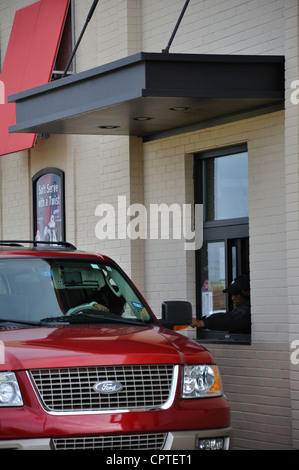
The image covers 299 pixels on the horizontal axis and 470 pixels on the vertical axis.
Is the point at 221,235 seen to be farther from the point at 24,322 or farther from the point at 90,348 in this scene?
the point at 90,348

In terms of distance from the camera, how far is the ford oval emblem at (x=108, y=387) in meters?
6.34

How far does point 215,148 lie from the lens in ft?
40.2

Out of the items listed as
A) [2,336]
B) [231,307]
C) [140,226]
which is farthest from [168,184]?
[2,336]

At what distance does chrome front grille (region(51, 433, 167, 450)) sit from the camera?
6168 millimetres

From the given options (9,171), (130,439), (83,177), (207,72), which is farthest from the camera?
(9,171)

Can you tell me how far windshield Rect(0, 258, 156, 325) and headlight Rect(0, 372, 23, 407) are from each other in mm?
1006

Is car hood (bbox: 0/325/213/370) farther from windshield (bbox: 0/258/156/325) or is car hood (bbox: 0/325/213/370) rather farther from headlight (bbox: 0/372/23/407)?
windshield (bbox: 0/258/156/325)

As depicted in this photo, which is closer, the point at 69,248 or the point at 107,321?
the point at 107,321

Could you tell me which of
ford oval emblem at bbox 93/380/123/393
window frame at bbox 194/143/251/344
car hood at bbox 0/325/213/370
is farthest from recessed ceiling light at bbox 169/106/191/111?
ford oval emblem at bbox 93/380/123/393

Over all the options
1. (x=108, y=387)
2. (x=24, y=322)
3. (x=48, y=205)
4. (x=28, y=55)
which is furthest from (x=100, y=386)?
(x=28, y=55)

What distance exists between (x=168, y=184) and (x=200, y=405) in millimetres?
6535

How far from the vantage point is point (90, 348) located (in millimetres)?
6449

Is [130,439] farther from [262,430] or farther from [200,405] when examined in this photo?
[262,430]

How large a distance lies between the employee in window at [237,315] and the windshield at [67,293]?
3.39 metres
